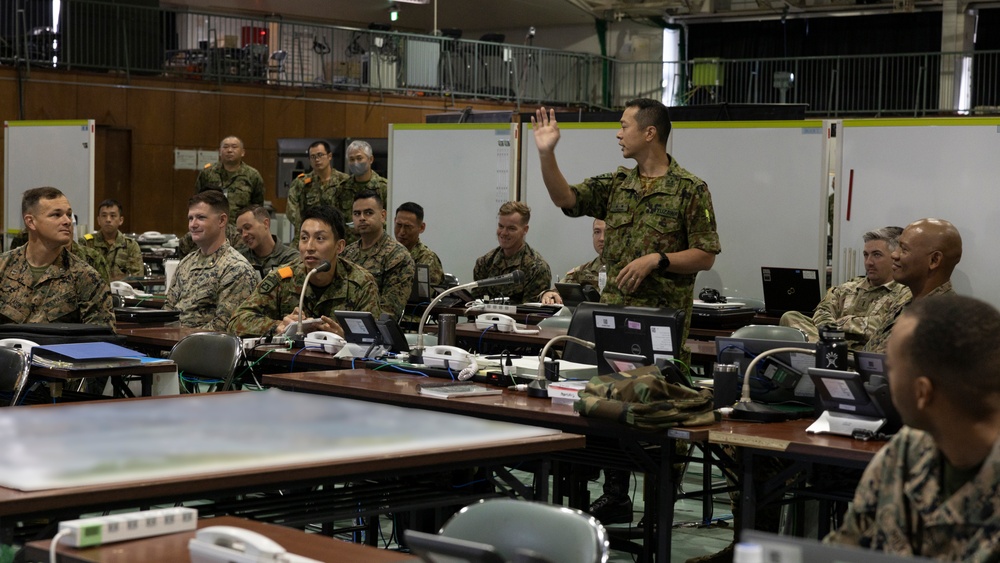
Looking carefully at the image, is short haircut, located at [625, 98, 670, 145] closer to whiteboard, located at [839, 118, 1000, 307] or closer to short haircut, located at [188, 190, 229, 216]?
short haircut, located at [188, 190, 229, 216]

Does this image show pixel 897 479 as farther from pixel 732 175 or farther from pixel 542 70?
pixel 542 70

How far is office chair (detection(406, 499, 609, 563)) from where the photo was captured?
223 cm

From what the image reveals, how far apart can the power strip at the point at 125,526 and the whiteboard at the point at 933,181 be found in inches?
221

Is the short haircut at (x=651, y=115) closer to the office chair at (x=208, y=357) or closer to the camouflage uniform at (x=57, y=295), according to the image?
the office chair at (x=208, y=357)

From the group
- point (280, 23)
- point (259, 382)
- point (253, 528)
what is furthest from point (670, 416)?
point (280, 23)

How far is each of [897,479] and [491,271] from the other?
6396 millimetres

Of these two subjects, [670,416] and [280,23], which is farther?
[280,23]

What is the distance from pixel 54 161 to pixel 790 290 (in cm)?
716

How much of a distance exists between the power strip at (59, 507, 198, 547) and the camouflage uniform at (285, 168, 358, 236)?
796 cm

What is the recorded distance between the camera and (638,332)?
4109mm

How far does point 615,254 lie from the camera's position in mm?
5133

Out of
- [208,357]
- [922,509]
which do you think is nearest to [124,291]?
[208,357]

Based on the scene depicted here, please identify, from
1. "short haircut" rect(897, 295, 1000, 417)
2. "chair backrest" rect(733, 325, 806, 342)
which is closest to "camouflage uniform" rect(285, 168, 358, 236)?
"chair backrest" rect(733, 325, 806, 342)

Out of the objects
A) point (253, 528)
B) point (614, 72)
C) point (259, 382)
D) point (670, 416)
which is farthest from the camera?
point (614, 72)
